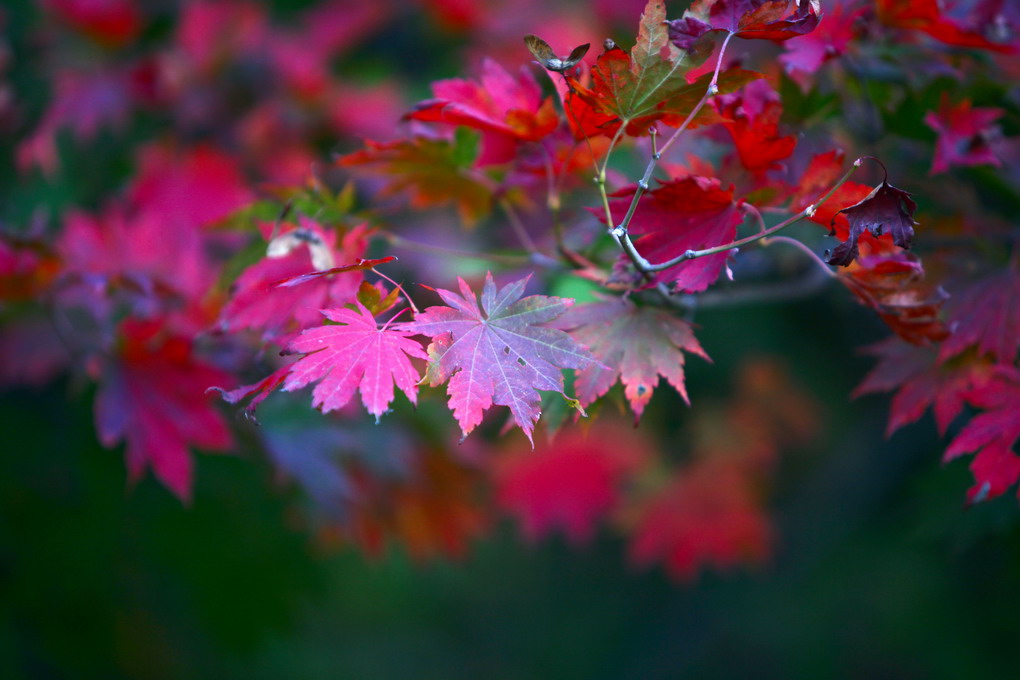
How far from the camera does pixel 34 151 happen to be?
159 cm

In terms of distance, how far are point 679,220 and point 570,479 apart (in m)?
1.36

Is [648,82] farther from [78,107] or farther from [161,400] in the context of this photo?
[78,107]

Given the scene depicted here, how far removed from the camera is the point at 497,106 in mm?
907

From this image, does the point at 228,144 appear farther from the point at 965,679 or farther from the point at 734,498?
the point at 965,679

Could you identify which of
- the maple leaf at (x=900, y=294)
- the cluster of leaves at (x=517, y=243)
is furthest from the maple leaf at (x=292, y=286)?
the maple leaf at (x=900, y=294)

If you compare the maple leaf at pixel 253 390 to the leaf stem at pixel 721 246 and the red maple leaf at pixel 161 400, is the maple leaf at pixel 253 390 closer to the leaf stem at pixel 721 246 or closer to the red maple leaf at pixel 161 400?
the leaf stem at pixel 721 246

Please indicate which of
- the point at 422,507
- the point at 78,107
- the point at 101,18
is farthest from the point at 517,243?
the point at 101,18

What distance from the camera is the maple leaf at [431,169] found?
3.23ft

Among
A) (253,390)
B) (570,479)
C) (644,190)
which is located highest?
(644,190)

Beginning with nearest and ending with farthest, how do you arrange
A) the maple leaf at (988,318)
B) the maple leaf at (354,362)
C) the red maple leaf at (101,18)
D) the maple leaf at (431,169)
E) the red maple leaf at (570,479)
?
the maple leaf at (354,362) → the maple leaf at (988,318) → the maple leaf at (431,169) → the red maple leaf at (101,18) → the red maple leaf at (570,479)

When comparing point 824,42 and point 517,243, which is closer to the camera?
point 824,42

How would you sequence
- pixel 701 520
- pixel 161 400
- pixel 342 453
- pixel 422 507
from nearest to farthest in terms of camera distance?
pixel 161 400, pixel 342 453, pixel 422 507, pixel 701 520

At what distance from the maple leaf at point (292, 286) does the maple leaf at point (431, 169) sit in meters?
0.11

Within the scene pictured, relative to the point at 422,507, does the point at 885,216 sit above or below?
above
